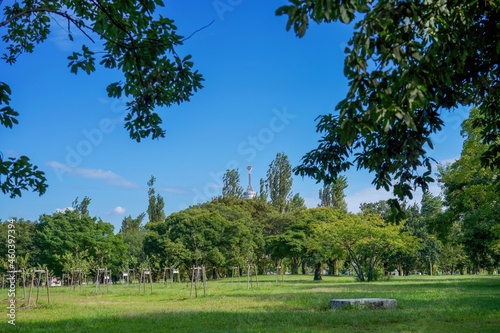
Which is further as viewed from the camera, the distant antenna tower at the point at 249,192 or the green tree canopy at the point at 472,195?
the distant antenna tower at the point at 249,192

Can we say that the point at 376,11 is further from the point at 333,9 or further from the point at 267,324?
the point at 267,324

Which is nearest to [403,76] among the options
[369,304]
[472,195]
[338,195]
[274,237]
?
[369,304]

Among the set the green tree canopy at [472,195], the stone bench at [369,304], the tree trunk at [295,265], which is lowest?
the tree trunk at [295,265]

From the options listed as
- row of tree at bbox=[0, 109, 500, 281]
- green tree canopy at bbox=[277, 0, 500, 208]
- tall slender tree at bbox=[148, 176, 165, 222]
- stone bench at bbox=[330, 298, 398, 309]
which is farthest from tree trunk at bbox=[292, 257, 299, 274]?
green tree canopy at bbox=[277, 0, 500, 208]

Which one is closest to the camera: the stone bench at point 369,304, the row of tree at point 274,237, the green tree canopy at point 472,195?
the stone bench at point 369,304

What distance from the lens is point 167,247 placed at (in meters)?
44.7

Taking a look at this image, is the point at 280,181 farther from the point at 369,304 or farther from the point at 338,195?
the point at 369,304

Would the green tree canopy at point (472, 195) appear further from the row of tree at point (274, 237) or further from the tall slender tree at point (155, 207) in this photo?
the tall slender tree at point (155, 207)

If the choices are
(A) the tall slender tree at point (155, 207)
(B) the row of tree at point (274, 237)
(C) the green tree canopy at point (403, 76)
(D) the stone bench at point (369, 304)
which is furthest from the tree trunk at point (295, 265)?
(C) the green tree canopy at point (403, 76)

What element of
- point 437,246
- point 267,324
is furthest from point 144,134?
point 437,246

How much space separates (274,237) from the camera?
1789 inches

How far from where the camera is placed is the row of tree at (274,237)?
90.5 feet

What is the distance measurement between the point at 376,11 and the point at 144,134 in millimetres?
4104

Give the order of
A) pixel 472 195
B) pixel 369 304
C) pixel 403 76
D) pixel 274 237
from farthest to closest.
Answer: pixel 274 237 → pixel 472 195 → pixel 369 304 → pixel 403 76
